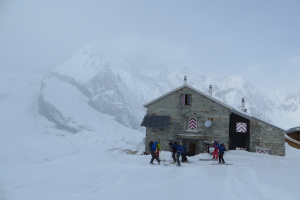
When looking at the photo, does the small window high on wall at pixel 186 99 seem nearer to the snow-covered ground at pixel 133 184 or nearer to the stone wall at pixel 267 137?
the stone wall at pixel 267 137

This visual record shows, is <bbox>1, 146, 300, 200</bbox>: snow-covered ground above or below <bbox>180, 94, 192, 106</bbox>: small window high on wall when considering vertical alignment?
below

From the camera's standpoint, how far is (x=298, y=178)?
40.6ft

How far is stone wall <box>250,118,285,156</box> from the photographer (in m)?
28.1

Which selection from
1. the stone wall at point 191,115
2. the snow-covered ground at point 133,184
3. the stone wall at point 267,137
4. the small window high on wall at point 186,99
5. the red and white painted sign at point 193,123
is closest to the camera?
the snow-covered ground at point 133,184

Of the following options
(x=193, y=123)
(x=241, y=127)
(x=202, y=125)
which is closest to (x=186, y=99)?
(x=193, y=123)

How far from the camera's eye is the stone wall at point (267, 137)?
92.3 feet

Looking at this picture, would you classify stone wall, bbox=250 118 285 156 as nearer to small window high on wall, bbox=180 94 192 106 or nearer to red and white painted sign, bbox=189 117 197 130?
red and white painted sign, bbox=189 117 197 130

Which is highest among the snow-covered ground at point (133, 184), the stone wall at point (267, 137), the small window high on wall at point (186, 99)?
the small window high on wall at point (186, 99)

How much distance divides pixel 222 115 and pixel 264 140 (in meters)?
5.17

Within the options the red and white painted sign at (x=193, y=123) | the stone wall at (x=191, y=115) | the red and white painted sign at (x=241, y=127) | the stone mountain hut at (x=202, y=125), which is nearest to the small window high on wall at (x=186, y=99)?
the stone mountain hut at (x=202, y=125)

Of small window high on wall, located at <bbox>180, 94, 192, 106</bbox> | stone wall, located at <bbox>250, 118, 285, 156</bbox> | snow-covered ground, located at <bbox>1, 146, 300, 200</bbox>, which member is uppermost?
small window high on wall, located at <bbox>180, 94, 192, 106</bbox>

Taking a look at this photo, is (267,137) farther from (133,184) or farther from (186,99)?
(133,184)

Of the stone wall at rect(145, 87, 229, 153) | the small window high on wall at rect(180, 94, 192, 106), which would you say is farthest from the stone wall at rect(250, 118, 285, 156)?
the small window high on wall at rect(180, 94, 192, 106)

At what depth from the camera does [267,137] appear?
1119 inches
